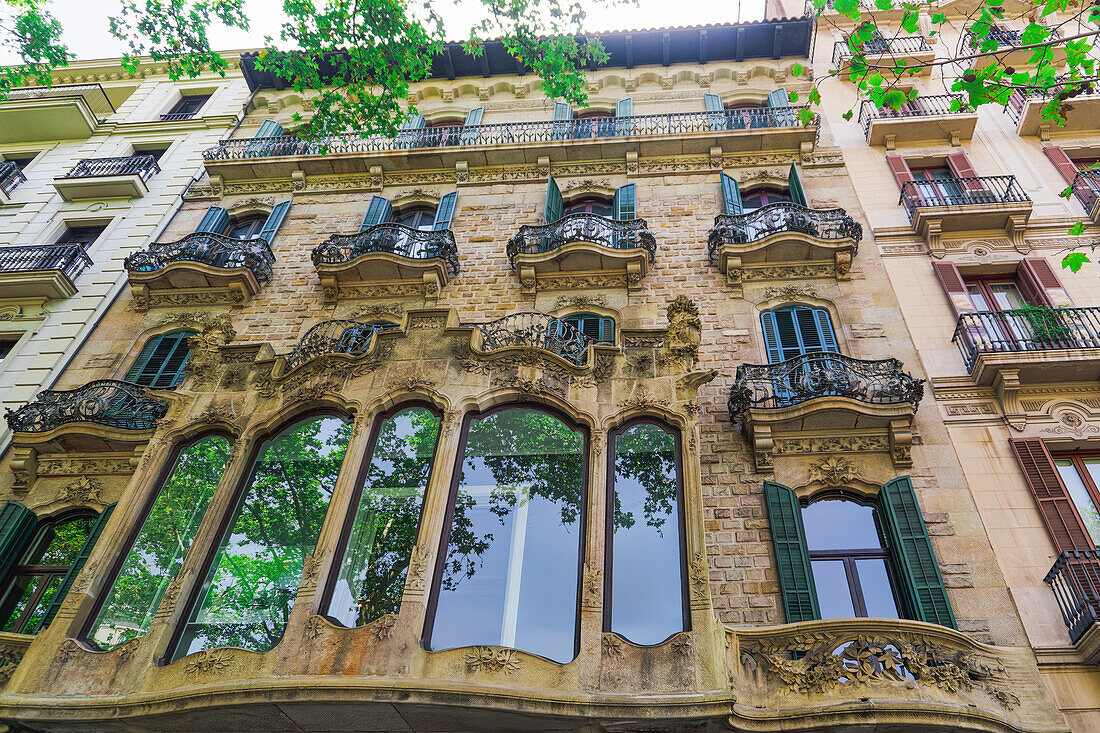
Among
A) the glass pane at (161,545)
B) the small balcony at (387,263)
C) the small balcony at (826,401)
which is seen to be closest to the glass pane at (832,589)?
the small balcony at (826,401)

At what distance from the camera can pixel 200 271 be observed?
14.5 metres

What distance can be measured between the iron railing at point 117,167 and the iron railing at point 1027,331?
64.5ft

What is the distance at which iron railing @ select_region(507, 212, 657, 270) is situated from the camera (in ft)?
46.3

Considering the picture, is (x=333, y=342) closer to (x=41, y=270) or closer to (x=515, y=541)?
(x=515, y=541)

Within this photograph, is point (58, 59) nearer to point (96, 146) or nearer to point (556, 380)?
point (96, 146)

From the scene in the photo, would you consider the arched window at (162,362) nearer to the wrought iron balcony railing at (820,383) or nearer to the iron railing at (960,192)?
the wrought iron balcony railing at (820,383)

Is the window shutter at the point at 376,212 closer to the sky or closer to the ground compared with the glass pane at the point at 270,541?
closer to the sky

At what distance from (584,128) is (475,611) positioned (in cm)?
1411

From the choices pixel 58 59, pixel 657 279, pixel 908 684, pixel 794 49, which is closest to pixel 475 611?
pixel 908 684

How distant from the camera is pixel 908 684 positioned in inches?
288

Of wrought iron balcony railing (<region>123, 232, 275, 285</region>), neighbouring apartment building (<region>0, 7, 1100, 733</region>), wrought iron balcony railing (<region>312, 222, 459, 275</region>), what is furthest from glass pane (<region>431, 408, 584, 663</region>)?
wrought iron balcony railing (<region>123, 232, 275, 285</region>)

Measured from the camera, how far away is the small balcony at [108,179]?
1766 centimetres

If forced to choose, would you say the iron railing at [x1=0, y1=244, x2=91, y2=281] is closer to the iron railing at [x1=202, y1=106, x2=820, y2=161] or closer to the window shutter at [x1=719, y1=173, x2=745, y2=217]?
the iron railing at [x1=202, y1=106, x2=820, y2=161]

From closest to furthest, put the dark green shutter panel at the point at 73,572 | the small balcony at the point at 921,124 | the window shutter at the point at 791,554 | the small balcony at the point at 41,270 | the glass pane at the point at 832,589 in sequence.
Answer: the window shutter at the point at 791,554 → the glass pane at the point at 832,589 → the dark green shutter panel at the point at 73,572 → the small balcony at the point at 41,270 → the small balcony at the point at 921,124
